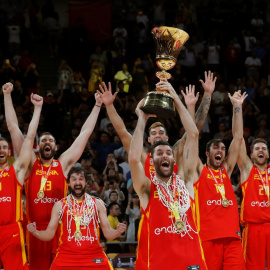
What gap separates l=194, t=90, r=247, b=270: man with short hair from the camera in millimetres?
7605

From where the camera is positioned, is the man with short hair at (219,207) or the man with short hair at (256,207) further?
the man with short hair at (256,207)

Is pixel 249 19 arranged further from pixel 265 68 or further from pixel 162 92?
pixel 162 92

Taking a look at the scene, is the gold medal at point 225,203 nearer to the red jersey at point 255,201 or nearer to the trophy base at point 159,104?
the red jersey at point 255,201

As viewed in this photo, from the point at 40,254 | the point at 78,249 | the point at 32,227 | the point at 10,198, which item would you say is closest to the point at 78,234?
the point at 78,249

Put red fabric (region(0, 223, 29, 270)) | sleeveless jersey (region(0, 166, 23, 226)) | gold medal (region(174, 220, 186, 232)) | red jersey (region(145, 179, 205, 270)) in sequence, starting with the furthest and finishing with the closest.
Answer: sleeveless jersey (region(0, 166, 23, 226)) → red fabric (region(0, 223, 29, 270)) → gold medal (region(174, 220, 186, 232)) → red jersey (region(145, 179, 205, 270))

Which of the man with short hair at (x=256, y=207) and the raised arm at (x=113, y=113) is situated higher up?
the raised arm at (x=113, y=113)

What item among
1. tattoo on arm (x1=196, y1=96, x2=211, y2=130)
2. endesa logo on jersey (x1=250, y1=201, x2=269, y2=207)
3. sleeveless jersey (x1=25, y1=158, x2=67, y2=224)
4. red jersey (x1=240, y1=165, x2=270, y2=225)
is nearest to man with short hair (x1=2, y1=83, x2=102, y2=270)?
sleeveless jersey (x1=25, y1=158, x2=67, y2=224)

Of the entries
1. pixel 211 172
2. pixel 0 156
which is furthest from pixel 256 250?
pixel 0 156

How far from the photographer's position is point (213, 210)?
784cm

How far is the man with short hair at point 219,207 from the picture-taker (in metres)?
7.61

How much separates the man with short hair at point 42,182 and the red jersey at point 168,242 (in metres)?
2.08

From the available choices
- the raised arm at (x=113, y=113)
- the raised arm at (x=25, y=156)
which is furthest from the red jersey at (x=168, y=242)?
the raised arm at (x=25, y=156)

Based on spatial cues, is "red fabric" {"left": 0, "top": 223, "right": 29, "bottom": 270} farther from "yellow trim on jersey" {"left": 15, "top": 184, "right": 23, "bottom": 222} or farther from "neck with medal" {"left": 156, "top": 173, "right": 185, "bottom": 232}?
"neck with medal" {"left": 156, "top": 173, "right": 185, "bottom": 232}

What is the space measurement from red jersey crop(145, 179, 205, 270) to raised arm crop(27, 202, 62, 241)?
1627 mm
